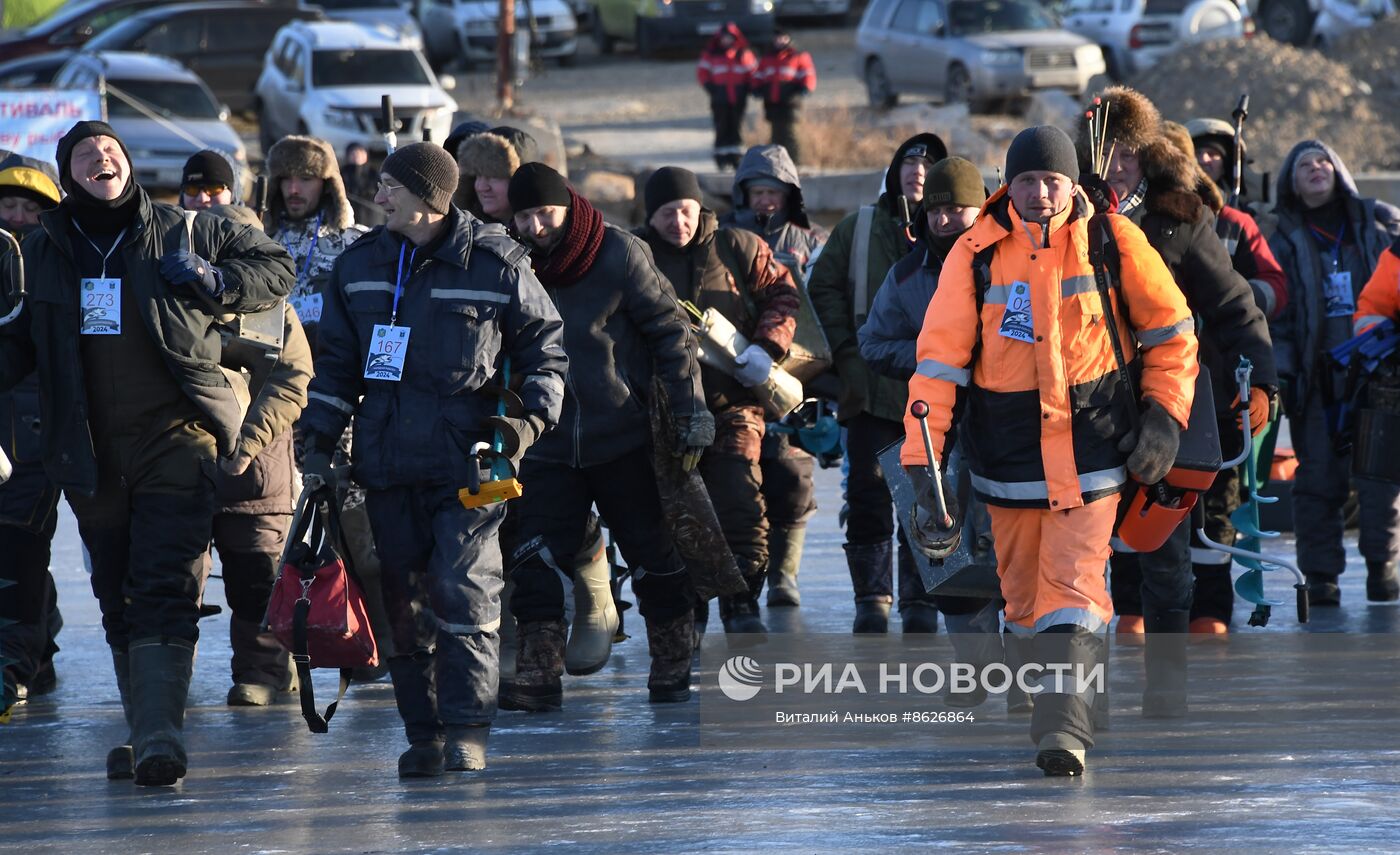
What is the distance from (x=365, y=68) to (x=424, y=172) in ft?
70.0

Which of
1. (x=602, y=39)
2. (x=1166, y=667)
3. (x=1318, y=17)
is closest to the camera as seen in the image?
(x=1166, y=667)

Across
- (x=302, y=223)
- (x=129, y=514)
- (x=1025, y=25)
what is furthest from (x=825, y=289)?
(x=1025, y=25)

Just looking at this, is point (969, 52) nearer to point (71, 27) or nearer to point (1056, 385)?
point (71, 27)

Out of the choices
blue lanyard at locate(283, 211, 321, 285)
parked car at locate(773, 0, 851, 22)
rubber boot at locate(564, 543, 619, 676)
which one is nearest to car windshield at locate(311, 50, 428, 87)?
parked car at locate(773, 0, 851, 22)

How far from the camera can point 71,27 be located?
33406 mm

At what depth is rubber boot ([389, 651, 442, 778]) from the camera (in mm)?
6562

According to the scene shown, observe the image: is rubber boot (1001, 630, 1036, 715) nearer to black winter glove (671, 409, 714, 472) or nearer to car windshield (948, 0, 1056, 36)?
black winter glove (671, 409, 714, 472)

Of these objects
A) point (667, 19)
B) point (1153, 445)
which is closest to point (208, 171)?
point (1153, 445)

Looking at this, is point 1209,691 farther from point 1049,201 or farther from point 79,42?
point 79,42

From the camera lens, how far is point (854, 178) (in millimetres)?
21312

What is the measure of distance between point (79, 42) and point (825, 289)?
85.7 feet

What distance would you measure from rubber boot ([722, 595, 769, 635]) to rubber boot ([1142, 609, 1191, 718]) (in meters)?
2.03

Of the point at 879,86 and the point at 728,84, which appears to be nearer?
the point at 728,84

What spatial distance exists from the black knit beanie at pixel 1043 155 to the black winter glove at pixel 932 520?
2.97 feet
